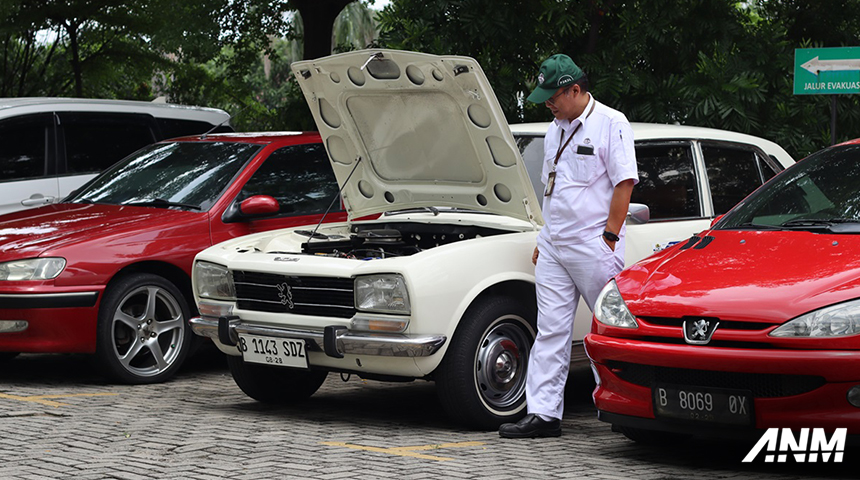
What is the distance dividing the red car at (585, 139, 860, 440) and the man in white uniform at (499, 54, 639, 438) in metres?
0.39

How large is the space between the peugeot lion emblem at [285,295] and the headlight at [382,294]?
1.56 ft

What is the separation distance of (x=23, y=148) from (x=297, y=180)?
119 inches

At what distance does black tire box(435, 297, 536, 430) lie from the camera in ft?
19.8

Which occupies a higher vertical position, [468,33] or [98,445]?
[468,33]

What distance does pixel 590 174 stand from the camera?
19.7ft

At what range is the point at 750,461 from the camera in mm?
5301

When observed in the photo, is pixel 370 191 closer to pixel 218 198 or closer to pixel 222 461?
pixel 218 198

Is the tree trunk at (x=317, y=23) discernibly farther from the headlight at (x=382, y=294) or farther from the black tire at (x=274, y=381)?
the headlight at (x=382, y=294)

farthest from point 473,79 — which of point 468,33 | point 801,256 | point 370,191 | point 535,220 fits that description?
point 468,33

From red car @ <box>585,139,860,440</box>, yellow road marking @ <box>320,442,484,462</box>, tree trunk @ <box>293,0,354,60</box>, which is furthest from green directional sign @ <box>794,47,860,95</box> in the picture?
tree trunk @ <box>293,0,354,60</box>

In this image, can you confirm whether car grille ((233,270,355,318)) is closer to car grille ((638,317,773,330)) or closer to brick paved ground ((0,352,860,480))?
brick paved ground ((0,352,860,480))

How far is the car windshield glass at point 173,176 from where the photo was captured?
8445mm

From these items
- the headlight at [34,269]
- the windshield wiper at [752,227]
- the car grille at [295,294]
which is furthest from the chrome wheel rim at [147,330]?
the windshield wiper at [752,227]

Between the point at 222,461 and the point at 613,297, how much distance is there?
76.9 inches
